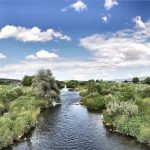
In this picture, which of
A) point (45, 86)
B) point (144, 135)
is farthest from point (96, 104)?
point (144, 135)

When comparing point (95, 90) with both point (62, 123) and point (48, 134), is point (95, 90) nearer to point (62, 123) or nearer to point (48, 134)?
point (62, 123)

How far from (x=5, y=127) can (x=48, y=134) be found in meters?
12.5

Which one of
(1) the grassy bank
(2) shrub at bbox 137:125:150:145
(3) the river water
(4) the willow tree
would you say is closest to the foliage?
(4) the willow tree

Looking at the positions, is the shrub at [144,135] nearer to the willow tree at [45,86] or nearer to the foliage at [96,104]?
the foliage at [96,104]

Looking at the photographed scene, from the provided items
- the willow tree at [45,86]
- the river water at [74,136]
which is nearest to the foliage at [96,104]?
the willow tree at [45,86]

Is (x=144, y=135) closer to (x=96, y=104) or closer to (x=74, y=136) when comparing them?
(x=74, y=136)

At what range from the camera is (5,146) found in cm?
5675

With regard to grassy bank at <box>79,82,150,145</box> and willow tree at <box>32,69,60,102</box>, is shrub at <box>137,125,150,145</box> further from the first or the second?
willow tree at <box>32,69,60,102</box>

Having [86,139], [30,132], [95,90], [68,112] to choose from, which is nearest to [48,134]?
[30,132]

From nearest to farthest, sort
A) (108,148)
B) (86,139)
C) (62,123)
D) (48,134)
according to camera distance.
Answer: (108,148) → (86,139) → (48,134) → (62,123)

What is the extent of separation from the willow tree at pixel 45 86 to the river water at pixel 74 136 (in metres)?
25.7

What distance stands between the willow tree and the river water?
25653mm

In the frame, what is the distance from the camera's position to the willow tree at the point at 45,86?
376ft

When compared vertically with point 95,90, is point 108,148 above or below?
below
